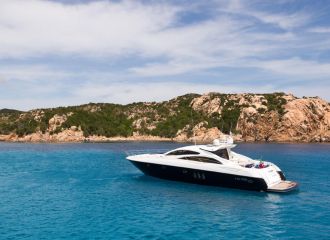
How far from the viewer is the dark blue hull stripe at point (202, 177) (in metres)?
35.2

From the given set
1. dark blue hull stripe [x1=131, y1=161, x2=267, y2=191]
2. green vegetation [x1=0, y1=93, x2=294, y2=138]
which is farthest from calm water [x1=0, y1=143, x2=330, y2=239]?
green vegetation [x1=0, y1=93, x2=294, y2=138]

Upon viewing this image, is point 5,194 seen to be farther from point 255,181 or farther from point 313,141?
point 313,141

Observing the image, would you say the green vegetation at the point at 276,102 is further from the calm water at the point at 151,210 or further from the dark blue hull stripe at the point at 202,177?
the dark blue hull stripe at the point at 202,177

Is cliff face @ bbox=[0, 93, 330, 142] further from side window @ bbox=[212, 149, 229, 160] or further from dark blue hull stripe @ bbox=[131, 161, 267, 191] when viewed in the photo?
side window @ bbox=[212, 149, 229, 160]

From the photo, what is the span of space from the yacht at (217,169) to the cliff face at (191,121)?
106m

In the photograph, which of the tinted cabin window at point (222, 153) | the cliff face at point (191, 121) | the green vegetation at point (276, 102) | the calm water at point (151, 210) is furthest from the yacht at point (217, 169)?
the green vegetation at point (276, 102)

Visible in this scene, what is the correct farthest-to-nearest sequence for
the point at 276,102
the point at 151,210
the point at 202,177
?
the point at 276,102 → the point at 202,177 → the point at 151,210

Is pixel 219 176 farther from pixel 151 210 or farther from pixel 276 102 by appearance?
pixel 276 102

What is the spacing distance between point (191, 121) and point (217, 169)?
404 feet

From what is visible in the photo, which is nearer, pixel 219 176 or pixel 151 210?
pixel 151 210

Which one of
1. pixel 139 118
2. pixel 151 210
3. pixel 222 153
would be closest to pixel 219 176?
pixel 222 153

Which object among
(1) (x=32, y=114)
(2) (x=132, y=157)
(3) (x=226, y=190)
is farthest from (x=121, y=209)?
(1) (x=32, y=114)

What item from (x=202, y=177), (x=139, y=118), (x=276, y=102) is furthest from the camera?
(x=139, y=118)

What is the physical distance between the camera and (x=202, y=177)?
37.7 m
